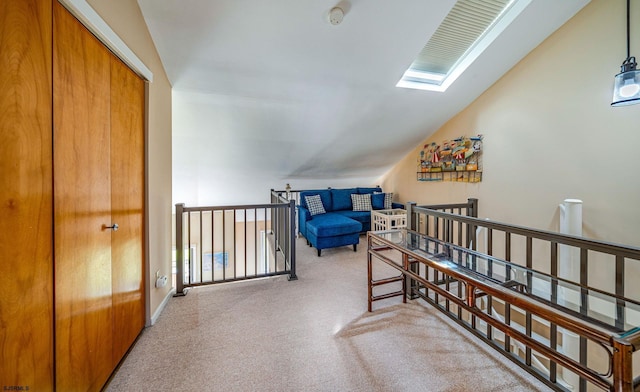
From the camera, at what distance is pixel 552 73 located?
269 centimetres

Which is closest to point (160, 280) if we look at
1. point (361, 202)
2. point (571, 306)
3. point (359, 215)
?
point (571, 306)

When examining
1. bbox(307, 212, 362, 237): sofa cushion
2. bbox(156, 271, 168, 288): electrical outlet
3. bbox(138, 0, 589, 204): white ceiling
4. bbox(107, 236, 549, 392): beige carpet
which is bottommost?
bbox(107, 236, 549, 392): beige carpet

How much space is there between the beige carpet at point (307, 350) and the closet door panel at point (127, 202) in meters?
0.25

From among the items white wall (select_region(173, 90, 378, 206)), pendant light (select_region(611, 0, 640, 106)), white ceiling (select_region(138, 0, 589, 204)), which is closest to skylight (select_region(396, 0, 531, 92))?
white ceiling (select_region(138, 0, 589, 204))

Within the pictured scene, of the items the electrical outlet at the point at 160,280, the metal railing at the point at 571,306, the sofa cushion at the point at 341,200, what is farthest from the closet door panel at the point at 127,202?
the sofa cushion at the point at 341,200

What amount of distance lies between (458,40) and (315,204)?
3.19m

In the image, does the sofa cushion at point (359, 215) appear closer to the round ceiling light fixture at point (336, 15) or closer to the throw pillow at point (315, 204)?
the throw pillow at point (315, 204)

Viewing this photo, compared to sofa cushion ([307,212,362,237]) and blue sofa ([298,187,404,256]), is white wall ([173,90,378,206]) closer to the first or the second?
blue sofa ([298,187,404,256])

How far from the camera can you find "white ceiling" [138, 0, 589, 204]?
81.0 inches

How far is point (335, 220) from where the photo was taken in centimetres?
405

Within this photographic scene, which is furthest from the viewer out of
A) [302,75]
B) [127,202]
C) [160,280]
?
[302,75]

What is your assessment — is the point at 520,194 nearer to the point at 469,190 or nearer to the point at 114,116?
the point at 469,190

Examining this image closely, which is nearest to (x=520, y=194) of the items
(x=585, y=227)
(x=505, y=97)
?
(x=585, y=227)

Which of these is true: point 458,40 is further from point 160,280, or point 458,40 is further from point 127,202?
point 160,280
